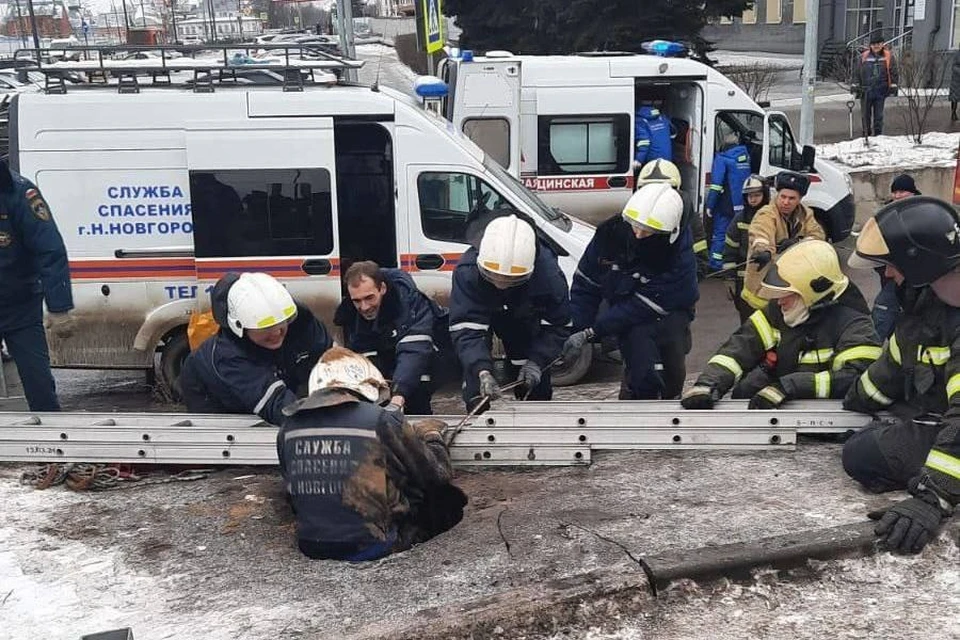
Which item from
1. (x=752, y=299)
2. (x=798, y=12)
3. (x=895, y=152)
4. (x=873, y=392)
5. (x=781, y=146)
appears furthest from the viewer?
(x=798, y=12)

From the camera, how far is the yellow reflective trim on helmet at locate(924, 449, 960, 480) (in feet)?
12.3

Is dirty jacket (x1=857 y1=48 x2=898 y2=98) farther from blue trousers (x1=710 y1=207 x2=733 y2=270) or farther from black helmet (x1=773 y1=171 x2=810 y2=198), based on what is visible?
black helmet (x1=773 y1=171 x2=810 y2=198)

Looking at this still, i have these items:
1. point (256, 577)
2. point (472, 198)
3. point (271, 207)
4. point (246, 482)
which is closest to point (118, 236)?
point (271, 207)

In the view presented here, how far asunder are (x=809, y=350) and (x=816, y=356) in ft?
0.15

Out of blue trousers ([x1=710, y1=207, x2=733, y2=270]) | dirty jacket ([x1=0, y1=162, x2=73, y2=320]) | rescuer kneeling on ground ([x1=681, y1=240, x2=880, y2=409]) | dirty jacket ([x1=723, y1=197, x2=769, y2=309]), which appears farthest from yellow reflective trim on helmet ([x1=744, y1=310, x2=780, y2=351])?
blue trousers ([x1=710, y1=207, x2=733, y2=270])

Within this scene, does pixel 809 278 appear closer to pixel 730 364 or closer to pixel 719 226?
pixel 730 364

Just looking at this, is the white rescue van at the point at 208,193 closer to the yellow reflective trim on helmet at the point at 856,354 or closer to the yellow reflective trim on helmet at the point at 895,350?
the yellow reflective trim on helmet at the point at 856,354

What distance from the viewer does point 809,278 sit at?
4.76 meters

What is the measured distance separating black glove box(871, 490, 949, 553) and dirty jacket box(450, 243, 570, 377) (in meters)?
2.23

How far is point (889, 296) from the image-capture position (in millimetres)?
6691

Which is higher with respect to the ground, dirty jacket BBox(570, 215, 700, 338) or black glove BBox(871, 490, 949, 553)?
dirty jacket BBox(570, 215, 700, 338)

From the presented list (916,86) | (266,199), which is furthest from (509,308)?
(916,86)

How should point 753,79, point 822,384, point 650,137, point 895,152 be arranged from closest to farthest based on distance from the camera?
point 822,384 → point 650,137 → point 895,152 → point 753,79

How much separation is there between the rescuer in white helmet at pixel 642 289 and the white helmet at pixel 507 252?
0.78m
